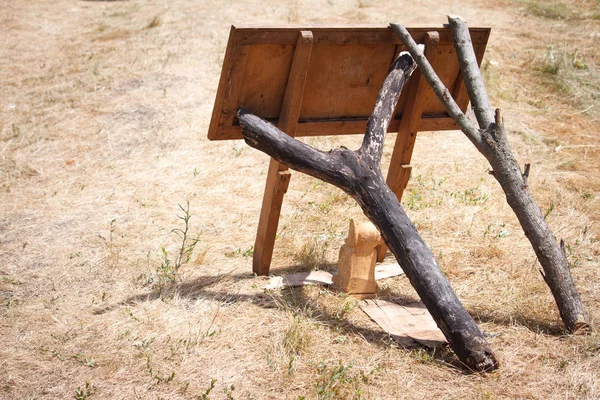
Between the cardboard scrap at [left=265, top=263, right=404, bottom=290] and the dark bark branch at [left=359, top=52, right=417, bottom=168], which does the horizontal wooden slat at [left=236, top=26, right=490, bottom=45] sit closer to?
the dark bark branch at [left=359, top=52, right=417, bottom=168]

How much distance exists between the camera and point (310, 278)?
4.67 m

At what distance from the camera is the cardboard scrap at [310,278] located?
4.56 m

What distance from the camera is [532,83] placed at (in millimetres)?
8719

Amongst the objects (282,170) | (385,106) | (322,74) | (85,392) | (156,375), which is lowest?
(85,392)

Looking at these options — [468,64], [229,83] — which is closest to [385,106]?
[468,64]

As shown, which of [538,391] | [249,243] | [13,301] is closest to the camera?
[538,391]

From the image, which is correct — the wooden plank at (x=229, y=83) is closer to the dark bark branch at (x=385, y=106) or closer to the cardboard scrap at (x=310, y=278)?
the dark bark branch at (x=385, y=106)

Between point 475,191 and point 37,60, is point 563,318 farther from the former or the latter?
point 37,60

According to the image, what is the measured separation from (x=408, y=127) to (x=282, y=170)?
950mm

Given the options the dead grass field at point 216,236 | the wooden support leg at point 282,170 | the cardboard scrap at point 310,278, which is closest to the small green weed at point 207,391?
the dead grass field at point 216,236

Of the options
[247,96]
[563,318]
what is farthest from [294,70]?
[563,318]

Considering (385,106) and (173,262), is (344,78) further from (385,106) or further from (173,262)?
(173,262)

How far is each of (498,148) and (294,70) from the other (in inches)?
50.7

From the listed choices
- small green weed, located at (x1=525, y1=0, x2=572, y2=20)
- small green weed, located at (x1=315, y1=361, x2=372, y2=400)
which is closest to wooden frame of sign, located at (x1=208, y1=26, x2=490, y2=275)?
small green weed, located at (x1=315, y1=361, x2=372, y2=400)
